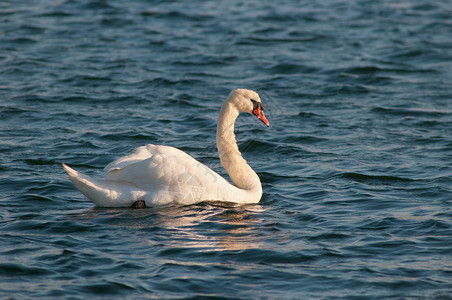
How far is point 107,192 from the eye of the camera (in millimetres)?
8992

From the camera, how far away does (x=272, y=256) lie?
773cm

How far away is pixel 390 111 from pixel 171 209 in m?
7.01

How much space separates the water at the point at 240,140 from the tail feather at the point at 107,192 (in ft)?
0.51

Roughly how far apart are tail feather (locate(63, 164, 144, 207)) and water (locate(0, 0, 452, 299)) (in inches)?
6.2

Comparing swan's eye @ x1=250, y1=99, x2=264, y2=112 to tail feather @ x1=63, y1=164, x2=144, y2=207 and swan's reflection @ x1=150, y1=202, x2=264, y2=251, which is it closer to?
swan's reflection @ x1=150, y1=202, x2=264, y2=251

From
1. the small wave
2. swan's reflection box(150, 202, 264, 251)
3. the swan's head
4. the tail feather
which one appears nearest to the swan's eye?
the swan's head

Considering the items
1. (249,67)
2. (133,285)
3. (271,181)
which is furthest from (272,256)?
(249,67)

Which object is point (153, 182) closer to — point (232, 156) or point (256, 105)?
point (232, 156)

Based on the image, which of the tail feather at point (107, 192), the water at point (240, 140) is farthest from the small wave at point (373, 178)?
the tail feather at point (107, 192)

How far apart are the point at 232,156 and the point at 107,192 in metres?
1.91

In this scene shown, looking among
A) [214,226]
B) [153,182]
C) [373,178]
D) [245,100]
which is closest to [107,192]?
[153,182]

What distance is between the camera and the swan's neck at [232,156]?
993 centimetres

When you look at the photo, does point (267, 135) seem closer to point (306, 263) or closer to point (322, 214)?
point (322, 214)

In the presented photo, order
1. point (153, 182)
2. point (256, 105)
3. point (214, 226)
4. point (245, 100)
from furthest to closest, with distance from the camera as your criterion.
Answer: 1. point (256, 105)
2. point (245, 100)
3. point (153, 182)
4. point (214, 226)
